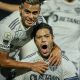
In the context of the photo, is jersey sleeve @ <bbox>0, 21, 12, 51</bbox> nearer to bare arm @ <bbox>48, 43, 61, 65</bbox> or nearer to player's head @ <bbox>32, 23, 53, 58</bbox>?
player's head @ <bbox>32, 23, 53, 58</bbox>

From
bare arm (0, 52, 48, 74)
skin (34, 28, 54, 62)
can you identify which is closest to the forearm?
bare arm (0, 52, 48, 74)

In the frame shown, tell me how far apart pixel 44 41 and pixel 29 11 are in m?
0.19

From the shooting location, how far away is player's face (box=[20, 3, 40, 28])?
225cm

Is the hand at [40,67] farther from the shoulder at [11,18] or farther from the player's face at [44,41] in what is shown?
the shoulder at [11,18]

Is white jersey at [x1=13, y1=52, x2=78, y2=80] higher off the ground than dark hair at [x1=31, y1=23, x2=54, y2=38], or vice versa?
dark hair at [x1=31, y1=23, x2=54, y2=38]

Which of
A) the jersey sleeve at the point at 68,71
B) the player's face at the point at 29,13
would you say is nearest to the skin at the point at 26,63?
the player's face at the point at 29,13

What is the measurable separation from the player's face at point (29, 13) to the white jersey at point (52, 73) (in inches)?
7.5

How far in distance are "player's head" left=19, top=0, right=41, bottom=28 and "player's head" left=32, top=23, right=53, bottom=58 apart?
0.06 m

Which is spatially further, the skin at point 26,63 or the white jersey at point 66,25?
the white jersey at point 66,25

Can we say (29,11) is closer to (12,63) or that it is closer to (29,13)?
(29,13)

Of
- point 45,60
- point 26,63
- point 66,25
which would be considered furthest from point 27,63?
point 66,25

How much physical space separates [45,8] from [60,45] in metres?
0.24

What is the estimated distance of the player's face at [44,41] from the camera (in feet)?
7.45

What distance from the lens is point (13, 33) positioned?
7.43 feet
